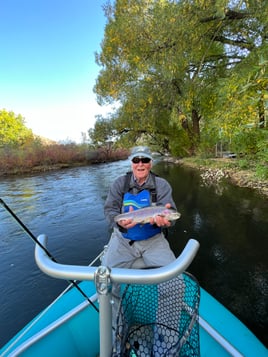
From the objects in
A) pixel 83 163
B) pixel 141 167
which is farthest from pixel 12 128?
pixel 141 167

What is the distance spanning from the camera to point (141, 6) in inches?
313

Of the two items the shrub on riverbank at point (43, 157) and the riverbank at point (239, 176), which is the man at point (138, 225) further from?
the shrub on riverbank at point (43, 157)

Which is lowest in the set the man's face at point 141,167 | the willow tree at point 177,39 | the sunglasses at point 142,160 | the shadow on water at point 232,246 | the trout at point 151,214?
the shadow on water at point 232,246

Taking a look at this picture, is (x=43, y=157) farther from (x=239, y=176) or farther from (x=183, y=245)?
(x=183, y=245)

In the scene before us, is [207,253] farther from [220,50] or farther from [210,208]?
[220,50]

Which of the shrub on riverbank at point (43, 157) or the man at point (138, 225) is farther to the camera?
the shrub on riverbank at point (43, 157)

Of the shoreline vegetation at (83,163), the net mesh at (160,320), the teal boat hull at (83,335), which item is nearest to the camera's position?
the net mesh at (160,320)

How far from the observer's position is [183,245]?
5.05 metres

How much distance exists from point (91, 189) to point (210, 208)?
673cm

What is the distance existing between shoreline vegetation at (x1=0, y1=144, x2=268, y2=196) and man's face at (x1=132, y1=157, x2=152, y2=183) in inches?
290

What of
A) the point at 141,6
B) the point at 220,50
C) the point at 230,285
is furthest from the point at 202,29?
the point at 230,285

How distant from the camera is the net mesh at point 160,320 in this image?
131 centimetres

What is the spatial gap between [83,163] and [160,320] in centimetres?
2806

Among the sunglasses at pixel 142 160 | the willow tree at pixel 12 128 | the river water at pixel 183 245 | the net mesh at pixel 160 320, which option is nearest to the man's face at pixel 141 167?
the sunglasses at pixel 142 160
